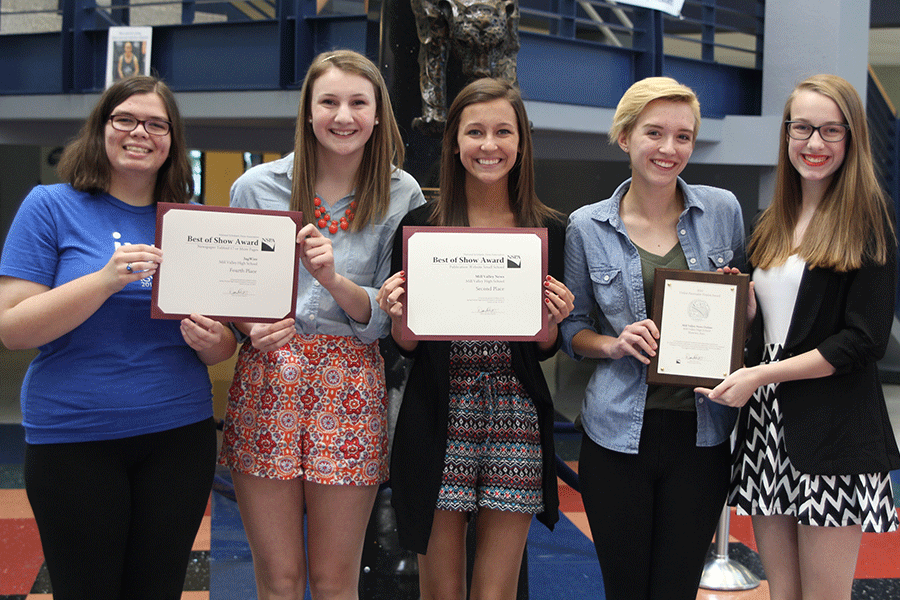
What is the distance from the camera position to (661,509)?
1946 mm

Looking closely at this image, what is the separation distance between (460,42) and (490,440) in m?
1.19

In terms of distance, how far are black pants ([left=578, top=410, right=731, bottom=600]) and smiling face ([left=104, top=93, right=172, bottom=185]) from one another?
136 centimetres

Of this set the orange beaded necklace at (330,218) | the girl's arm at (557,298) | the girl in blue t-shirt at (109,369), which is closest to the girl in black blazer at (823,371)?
the girl's arm at (557,298)

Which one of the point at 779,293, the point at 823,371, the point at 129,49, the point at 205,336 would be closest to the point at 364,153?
the point at 205,336

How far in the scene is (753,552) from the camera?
3.71 meters

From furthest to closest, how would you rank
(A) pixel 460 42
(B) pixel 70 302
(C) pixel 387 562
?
(C) pixel 387 562, (A) pixel 460 42, (B) pixel 70 302

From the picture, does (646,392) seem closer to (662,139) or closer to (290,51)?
(662,139)

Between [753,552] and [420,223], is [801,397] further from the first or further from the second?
[753,552]

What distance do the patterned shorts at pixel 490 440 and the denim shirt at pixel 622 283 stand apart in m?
0.20

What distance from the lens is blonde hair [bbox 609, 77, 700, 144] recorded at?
1.95 meters

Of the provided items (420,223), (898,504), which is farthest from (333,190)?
(898,504)

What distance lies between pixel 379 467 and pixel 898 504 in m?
3.74

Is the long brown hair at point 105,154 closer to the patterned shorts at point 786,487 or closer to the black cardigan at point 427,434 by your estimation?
the black cardigan at point 427,434

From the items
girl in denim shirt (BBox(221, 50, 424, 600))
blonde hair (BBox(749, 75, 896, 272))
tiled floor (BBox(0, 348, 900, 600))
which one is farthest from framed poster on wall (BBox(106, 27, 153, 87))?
blonde hair (BBox(749, 75, 896, 272))
